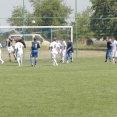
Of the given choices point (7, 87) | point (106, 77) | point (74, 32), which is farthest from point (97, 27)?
point (7, 87)

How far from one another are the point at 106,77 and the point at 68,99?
688cm

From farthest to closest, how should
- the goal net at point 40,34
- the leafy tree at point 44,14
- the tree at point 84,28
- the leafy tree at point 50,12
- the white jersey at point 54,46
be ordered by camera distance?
1. the tree at point 84,28
2. the leafy tree at point 50,12
3. the leafy tree at point 44,14
4. the goal net at point 40,34
5. the white jersey at point 54,46

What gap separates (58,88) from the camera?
16062 mm

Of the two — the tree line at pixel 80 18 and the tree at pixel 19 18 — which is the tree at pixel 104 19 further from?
the tree at pixel 19 18

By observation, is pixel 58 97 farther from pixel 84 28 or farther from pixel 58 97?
pixel 84 28

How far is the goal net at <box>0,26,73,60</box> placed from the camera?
1497 inches

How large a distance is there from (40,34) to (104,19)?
22.5ft

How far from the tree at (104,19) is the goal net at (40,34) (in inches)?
164

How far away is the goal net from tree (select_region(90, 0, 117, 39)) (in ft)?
13.7

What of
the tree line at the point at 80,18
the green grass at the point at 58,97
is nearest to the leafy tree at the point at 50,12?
the tree line at the point at 80,18

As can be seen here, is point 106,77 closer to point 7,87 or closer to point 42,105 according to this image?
point 7,87

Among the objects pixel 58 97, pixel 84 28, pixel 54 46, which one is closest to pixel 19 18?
pixel 84 28

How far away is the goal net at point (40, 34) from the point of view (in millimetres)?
38031

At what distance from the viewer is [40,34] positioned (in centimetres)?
3944
